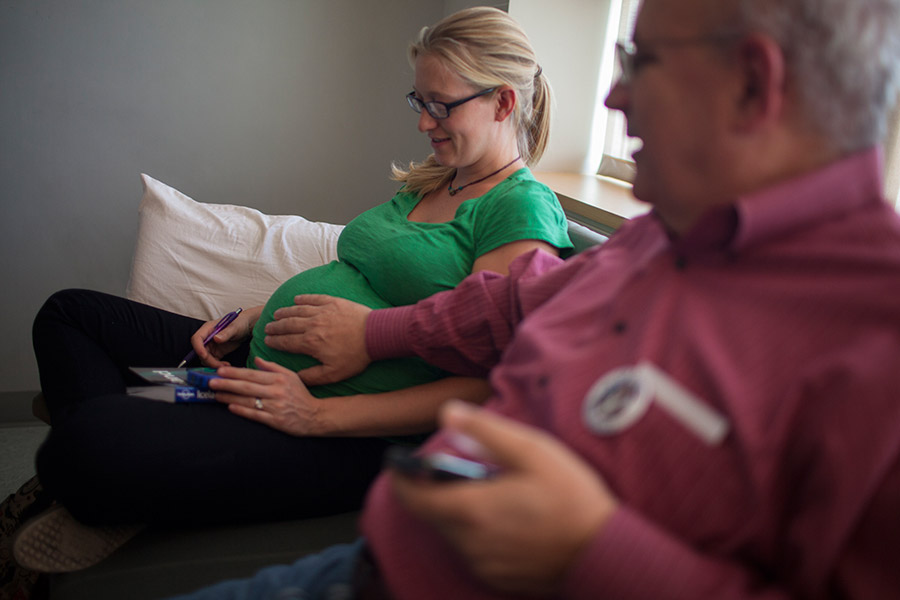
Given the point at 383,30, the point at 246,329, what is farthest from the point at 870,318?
the point at 383,30

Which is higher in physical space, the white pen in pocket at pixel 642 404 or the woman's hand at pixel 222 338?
the white pen in pocket at pixel 642 404

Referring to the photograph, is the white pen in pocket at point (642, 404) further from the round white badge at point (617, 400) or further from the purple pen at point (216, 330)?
the purple pen at point (216, 330)

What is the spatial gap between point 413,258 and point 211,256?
3.72 feet

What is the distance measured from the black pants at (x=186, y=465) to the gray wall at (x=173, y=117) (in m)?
1.51

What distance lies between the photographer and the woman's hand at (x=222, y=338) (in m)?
1.57

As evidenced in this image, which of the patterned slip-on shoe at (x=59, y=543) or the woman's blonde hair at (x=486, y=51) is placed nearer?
the patterned slip-on shoe at (x=59, y=543)

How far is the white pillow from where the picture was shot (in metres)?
2.18

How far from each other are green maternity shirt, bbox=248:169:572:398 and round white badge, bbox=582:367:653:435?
0.62 meters

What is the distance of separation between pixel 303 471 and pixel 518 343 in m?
0.53

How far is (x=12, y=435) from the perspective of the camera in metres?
2.67

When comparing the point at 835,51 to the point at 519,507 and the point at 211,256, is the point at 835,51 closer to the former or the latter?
the point at 519,507

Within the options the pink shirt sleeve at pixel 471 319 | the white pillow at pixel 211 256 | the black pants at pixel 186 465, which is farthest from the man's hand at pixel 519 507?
the white pillow at pixel 211 256

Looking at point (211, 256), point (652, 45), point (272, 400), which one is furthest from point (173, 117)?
point (652, 45)

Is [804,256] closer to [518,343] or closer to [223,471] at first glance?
[518,343]
